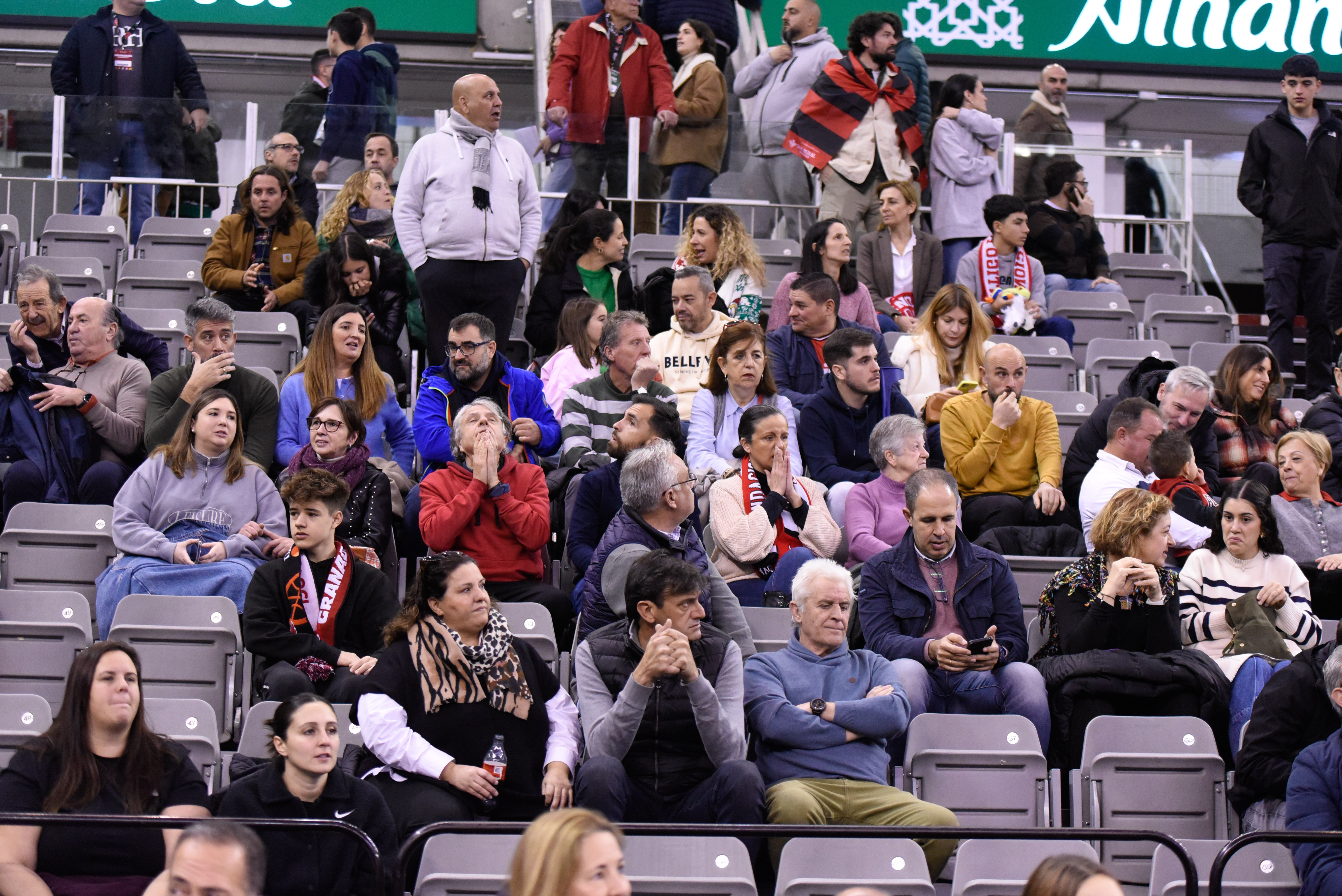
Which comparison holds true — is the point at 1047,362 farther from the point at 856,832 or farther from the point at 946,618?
the point at 856,832

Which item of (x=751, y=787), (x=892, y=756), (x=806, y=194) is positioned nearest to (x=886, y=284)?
(x=806, y=194)

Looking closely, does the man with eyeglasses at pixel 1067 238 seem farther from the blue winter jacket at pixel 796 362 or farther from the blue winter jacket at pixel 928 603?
the blue winter jacket at pixel 928 603

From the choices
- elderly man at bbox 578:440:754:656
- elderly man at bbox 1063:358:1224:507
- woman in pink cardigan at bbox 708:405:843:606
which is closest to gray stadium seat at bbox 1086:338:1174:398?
elderly man at bbox 1063:358:1224:507

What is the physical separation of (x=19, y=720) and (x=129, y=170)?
16.1 ft

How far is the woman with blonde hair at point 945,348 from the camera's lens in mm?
7391

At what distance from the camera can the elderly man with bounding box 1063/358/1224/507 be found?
6.72m

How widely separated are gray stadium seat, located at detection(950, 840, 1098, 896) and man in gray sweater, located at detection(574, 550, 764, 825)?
21.9 inches

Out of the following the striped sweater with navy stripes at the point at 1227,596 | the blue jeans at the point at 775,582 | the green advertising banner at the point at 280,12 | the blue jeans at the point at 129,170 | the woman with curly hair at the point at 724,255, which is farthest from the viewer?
the green advertising banner at the point at 280,12

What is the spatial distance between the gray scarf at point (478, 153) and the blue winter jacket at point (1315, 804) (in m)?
4.53

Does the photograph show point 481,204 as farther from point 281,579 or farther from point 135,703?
point 135,703

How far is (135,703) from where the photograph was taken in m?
4.24

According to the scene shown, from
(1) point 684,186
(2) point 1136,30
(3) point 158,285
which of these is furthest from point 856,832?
(2) point 1136,30

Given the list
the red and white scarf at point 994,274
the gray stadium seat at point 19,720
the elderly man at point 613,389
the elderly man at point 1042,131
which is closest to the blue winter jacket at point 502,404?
the elderly man at point 613,389

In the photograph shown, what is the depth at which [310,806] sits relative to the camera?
4.19 meters
